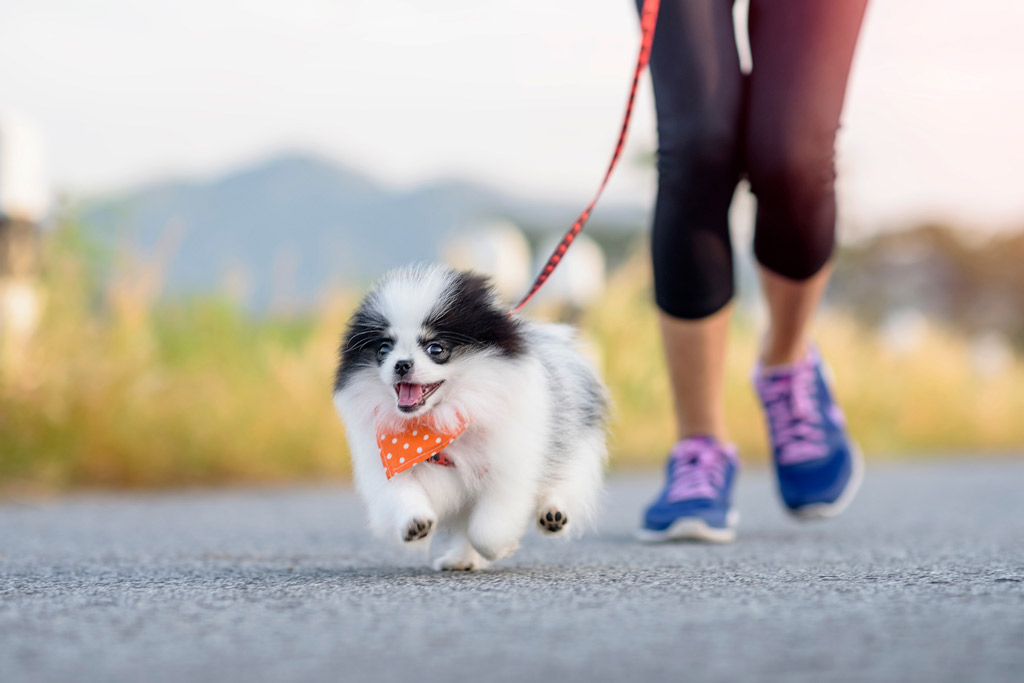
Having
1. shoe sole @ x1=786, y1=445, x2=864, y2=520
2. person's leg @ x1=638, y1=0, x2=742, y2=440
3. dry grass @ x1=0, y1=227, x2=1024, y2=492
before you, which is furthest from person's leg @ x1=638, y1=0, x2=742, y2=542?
dry grass @ x1=0, y1=227, x2=1024, y2=492

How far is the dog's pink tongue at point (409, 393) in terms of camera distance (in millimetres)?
2426

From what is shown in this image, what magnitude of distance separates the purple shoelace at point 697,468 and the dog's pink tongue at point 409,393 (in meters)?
1.04

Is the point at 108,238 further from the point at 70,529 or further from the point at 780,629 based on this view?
the point at 780,629

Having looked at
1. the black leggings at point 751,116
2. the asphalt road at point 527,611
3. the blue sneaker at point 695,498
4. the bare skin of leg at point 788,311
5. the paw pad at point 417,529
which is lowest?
the asphalt road at point 527,611

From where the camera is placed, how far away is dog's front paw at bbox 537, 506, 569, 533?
256cm

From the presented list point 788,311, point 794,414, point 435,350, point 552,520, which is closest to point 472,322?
point 435,350

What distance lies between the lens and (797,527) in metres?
3.93

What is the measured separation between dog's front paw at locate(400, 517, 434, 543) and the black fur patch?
0.39 meters

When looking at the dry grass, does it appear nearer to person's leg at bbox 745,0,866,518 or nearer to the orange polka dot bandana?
person's leg at bbox 745,0,866,518

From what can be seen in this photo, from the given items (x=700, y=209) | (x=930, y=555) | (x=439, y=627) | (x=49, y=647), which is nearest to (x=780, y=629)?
(x=439, y=627)

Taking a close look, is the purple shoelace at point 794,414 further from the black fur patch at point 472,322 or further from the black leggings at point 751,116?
the black fur patch at point 472,322

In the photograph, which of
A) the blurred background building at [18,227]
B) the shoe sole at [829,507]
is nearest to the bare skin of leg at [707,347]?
the shoe sole at [829,507]

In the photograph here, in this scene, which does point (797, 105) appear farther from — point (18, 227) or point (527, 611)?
point (18, 227)

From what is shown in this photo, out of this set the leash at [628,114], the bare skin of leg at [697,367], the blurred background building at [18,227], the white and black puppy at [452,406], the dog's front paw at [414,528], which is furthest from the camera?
the blurred background building at [18,227]
